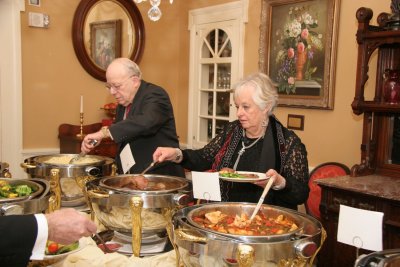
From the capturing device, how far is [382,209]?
8.97ft

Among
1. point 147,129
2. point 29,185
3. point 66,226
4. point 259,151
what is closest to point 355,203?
point 259,151

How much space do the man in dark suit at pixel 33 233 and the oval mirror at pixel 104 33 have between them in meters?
3.65

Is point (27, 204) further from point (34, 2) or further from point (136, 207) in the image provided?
point (34, 2)

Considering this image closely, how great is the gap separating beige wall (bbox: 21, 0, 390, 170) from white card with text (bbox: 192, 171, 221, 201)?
215 cm

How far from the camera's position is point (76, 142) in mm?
4359

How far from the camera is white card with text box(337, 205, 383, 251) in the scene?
1265 mm

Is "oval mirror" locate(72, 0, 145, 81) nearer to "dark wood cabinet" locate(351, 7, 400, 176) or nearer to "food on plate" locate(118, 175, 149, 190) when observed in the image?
"dark wood cabinet" locate(351, 7, 400, 176)

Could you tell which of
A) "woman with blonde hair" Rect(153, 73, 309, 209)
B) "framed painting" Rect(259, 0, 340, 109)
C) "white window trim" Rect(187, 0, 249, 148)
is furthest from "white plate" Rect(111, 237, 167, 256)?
"white window trim" Rect(187, 0, 249, 148)

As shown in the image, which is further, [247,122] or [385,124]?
[385,124]

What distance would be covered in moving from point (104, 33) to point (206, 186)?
348cm

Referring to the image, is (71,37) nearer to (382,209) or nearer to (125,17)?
(125,17)

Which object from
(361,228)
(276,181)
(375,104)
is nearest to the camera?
(361,228)

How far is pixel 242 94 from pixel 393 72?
1428 millimetres

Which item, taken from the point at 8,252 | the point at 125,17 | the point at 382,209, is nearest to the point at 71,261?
the point at 8,252
